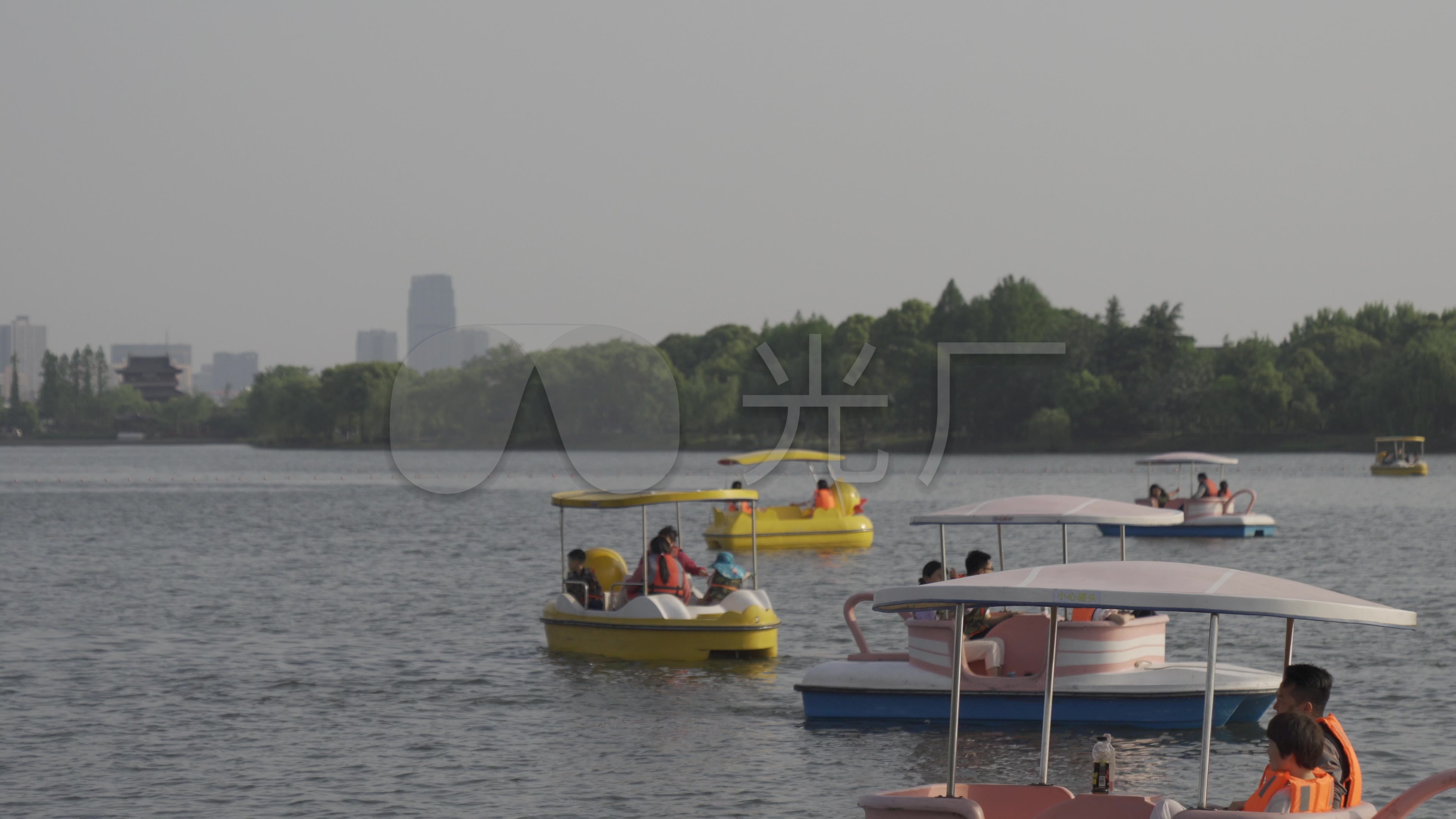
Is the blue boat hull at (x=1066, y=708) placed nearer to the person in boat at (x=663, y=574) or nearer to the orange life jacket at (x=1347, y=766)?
the person in boat at (x=663, y=574)

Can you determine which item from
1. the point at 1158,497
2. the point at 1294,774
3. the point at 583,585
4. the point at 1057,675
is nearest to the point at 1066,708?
the point at 1057,675

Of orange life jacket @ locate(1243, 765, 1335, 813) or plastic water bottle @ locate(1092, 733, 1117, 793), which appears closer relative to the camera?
orange life jacket @ locate(1243, 765, 1335, 813)

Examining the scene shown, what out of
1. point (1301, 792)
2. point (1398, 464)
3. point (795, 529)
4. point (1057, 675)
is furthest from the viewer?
point (1398, 464)

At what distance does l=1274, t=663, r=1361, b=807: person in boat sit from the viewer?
31.4 ft

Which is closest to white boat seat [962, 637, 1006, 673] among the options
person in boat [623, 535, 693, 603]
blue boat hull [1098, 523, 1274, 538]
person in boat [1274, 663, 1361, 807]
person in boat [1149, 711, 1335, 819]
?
person in boat [623, 535, 693, 603]

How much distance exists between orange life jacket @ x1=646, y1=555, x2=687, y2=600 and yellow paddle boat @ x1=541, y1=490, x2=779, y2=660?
0.51 feet

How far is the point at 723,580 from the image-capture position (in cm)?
2500

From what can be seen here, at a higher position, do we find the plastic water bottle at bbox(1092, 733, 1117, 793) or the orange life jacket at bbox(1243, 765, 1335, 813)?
the orange life jacket at bbox(1243, 765, 1335, 813)

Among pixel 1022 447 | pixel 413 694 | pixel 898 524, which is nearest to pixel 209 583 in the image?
pixel 413 694

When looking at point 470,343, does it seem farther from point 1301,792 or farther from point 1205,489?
point 1205,489

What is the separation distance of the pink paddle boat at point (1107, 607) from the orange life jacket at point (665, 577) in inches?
513

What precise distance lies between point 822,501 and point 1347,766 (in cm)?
3998

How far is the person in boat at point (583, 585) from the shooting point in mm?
25594

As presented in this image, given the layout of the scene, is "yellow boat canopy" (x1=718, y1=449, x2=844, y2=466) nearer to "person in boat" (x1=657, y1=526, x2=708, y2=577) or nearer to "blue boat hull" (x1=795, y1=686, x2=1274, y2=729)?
"person in boat" (x1=657, y1=526, x2=708, y2=577)
